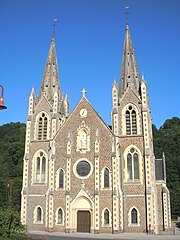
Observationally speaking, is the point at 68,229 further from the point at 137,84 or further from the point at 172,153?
the point at 172,153

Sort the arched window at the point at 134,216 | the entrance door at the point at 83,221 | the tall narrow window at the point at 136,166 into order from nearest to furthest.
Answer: the arched window at the point at 134,216, the entrance door at the point at 83,221, the tall narrow window at the point at 136,166

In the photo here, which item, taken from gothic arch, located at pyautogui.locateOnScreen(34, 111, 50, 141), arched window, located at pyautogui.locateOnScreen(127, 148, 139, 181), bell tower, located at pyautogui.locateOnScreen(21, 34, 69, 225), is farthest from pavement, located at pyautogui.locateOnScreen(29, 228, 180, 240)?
gothic arch, located at pyautogui.locateOnScreen(34, 111, 50, 141)

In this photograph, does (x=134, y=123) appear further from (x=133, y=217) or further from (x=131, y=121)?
(x=133, y=217)

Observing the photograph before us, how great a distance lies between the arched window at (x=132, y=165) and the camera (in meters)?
31.7

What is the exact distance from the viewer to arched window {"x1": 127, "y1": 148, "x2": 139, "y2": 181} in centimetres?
3172

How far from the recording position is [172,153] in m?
64.9

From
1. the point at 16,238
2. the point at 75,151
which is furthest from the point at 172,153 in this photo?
the point at 16,238

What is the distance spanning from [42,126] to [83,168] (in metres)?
8.12

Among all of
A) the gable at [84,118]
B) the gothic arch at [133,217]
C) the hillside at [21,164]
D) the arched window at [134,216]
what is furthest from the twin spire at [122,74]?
the hillside at [21,164]

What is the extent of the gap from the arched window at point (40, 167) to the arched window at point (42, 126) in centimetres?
223

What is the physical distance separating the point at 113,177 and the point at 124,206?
3.25 m

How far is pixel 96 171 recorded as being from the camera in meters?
31.7

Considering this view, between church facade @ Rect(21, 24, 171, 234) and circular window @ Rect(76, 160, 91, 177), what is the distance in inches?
4.4

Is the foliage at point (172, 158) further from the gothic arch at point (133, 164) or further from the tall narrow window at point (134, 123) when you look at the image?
the tall narrow window at point (134, 123)
